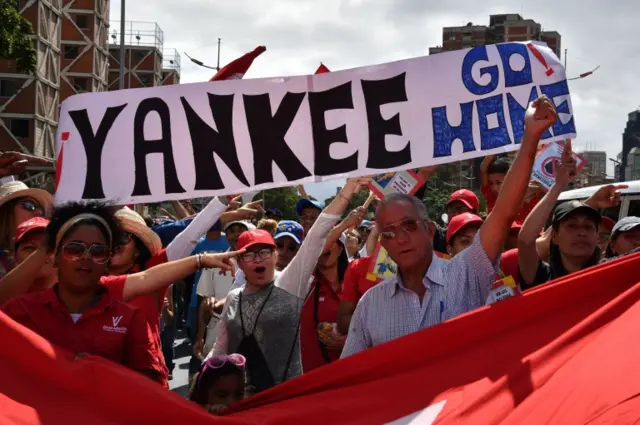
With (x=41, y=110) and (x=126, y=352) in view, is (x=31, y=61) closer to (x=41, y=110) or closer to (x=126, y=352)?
(x=126, y=352)

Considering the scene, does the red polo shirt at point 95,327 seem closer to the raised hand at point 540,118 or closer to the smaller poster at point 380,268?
the raised hand at point 540,118

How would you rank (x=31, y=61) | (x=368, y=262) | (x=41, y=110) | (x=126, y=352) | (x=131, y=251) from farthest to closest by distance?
(x=41, y=110) → (x=31, y=61) → (x=368, y=262) → (x=131, y=251) → (x=126, y=352)

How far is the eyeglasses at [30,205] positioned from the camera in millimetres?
5188

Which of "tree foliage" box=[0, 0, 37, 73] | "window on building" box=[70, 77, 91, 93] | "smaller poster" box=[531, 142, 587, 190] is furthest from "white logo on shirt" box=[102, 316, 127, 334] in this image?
"window on building" box=[70, 77, 91, 93]

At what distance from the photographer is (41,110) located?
54.1 m

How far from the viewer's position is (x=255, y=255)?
480cm

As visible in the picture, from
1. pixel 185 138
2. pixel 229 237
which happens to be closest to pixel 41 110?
pixel 229 237

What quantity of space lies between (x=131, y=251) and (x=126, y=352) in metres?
1.28

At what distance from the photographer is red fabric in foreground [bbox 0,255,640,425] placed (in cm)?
311

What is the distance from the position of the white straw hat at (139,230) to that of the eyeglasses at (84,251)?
1105 mm

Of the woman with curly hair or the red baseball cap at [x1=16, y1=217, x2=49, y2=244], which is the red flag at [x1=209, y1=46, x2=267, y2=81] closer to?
the red baseball cap at [x1=16, y1=217, x2=49, y2=244]

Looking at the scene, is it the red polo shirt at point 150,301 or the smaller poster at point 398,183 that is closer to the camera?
the red polo shirt at point 150,301

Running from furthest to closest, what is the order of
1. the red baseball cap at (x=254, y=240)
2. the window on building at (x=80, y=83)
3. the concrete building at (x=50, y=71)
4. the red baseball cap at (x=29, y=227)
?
the window on building at (x=80, y=83) < the concrete building at (x=50, y=71) < the red baseball cap at (x=254, y=240) < the red baseball cap at (x=29, y=227)

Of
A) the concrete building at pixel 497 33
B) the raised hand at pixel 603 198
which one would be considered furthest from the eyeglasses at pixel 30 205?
the concrete building at pixel 497 33
